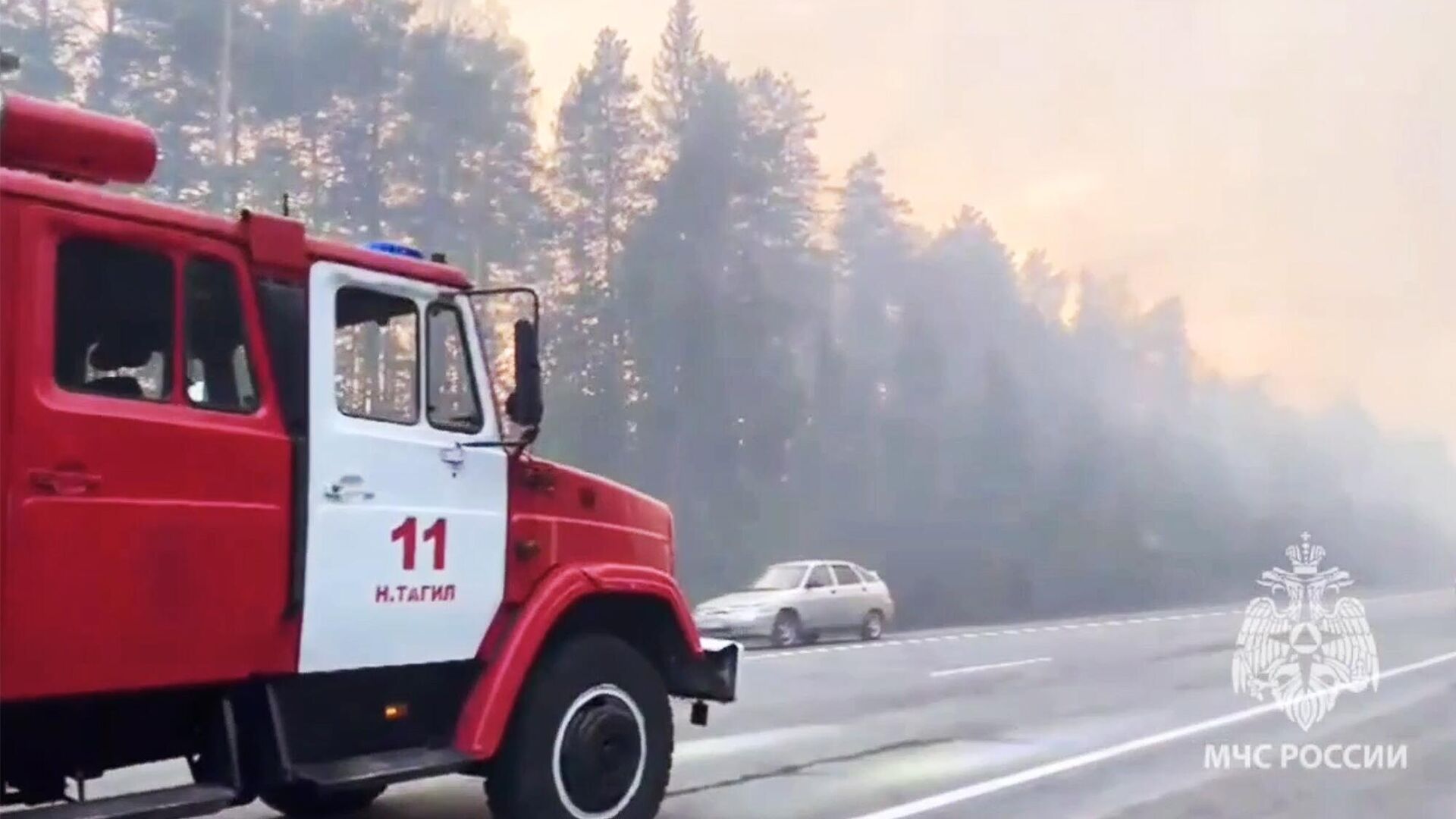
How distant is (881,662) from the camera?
18812 mm

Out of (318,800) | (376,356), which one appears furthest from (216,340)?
(318,800)

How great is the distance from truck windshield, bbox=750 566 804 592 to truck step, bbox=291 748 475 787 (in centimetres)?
1663

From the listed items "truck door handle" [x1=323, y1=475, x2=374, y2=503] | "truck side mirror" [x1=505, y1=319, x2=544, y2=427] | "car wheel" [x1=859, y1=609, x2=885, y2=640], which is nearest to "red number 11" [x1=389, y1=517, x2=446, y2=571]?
"truck door handle" [x1=323, y1=475, x2=374, y2=503]

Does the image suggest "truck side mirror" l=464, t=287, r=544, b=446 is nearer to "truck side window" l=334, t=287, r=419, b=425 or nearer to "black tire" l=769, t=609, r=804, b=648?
"truck side window" l=334, t=287, r=419, b=425

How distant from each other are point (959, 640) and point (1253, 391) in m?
52.6

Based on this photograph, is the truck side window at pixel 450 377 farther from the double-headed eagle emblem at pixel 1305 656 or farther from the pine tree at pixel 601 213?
the pine tree at pixel 601 213

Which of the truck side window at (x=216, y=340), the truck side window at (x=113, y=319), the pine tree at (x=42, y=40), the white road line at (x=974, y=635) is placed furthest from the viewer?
the pine tree at (x=42, y=40)

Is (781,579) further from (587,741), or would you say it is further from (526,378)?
(526,378)

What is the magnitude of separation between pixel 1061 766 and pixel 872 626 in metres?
14.2

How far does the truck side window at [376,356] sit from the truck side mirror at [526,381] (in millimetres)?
430

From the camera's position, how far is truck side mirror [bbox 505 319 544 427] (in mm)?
6449

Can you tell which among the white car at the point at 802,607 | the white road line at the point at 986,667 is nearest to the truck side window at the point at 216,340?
the white road line at the point at 986,667

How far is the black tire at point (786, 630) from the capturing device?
2231 cm

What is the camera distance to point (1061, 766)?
33.5 feet
